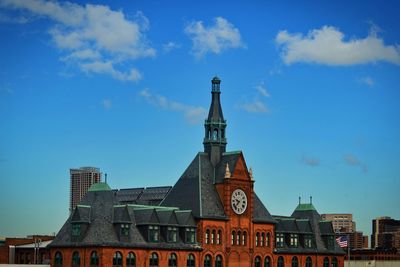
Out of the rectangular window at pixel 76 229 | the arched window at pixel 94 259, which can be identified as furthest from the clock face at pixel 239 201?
the rectangular window at pixel 76 229

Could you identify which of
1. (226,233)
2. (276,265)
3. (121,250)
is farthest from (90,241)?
(276,265)

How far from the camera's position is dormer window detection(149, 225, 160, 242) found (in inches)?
5108

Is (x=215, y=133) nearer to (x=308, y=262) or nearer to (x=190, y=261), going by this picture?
(x=190, y=261)

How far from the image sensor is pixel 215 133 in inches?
5728

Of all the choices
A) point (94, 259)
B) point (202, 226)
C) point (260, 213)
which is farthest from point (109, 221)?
point (260, 213)

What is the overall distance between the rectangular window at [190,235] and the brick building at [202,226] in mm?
142

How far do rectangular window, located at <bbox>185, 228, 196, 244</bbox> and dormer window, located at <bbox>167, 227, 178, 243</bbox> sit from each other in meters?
1.82

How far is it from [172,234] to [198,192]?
28.8 feet

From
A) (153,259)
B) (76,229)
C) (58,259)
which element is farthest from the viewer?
(153,259)

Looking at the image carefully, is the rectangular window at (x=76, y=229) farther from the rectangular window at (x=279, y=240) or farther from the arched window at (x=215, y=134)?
the rectangular window at (x=279, y=240)

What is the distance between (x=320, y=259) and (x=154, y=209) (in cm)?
3749

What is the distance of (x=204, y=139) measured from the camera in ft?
Answer: 476

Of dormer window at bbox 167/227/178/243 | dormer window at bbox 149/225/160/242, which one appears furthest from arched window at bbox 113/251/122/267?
dormer window at bbox 167/227/178/243

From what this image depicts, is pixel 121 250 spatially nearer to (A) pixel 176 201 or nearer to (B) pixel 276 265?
(A) pixel 176 201
